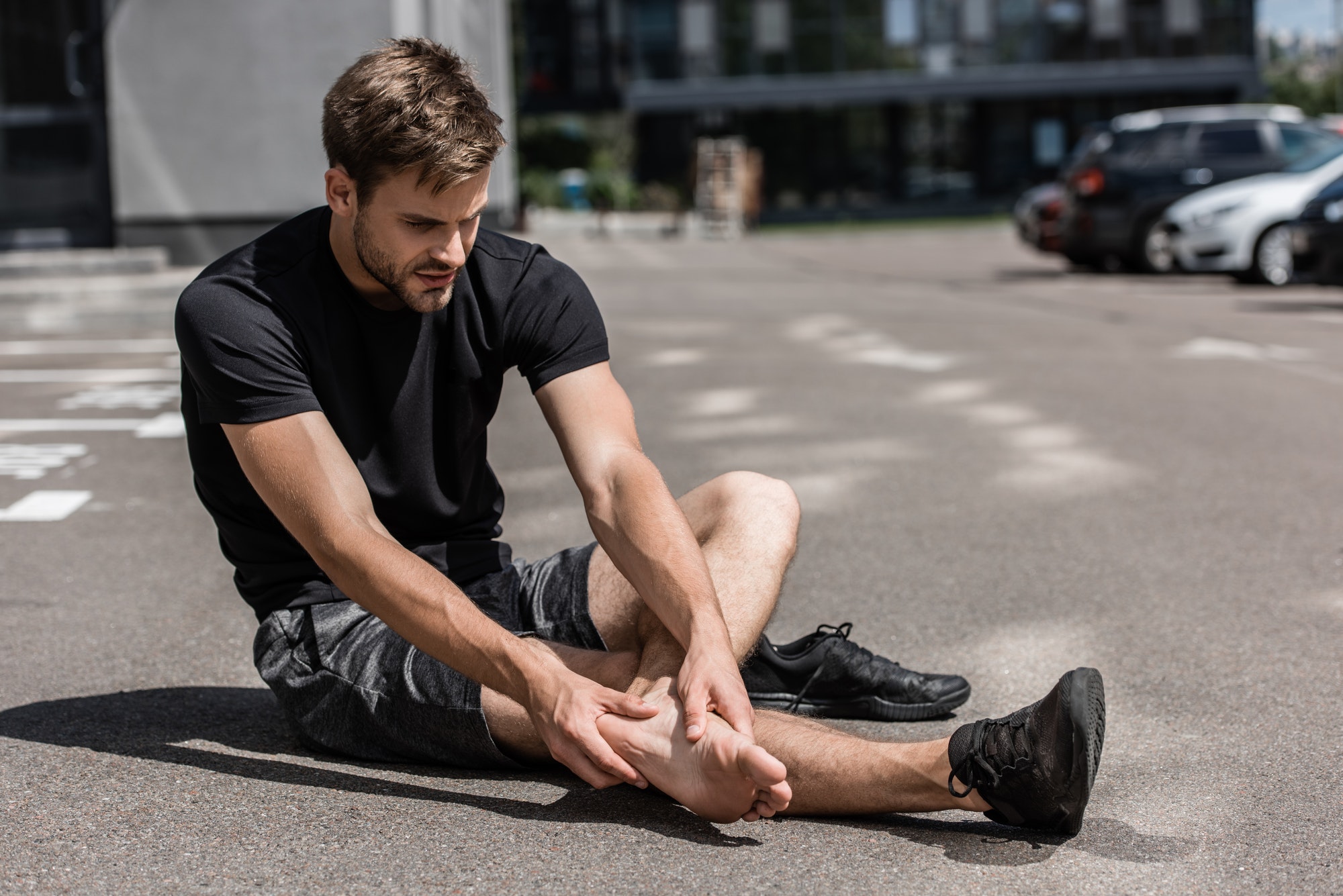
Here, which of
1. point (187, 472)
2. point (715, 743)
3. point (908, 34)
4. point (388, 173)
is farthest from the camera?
point (908, 34)

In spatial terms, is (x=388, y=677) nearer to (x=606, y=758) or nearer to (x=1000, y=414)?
(x=606, y=758)

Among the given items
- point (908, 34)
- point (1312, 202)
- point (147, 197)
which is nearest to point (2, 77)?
point (147, 197)

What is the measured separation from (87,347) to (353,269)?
9145 mm

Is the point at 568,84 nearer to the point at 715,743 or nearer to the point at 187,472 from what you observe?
the point at 187,472

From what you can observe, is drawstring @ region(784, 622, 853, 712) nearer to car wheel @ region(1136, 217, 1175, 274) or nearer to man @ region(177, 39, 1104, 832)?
man @ region(177, 39, 1104, 832)

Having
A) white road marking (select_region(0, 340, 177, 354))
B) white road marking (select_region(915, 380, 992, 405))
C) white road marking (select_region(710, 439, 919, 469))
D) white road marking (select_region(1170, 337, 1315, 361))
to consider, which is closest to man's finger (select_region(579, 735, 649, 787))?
white road marking (select_region(710, 439, 919, 469))

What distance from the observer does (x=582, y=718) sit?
2.66 meters

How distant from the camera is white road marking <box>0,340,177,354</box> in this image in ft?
36.3

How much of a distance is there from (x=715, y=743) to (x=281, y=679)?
1.05m

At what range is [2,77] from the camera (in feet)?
45.2

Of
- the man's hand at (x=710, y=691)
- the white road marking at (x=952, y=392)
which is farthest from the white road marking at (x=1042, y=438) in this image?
the man's hand at (x=710, y=691)

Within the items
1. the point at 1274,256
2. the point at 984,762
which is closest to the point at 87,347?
the point at 984,762

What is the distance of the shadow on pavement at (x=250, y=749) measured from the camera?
289 centimetres

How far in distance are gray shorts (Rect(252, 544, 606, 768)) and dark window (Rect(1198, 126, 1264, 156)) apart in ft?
50.8
